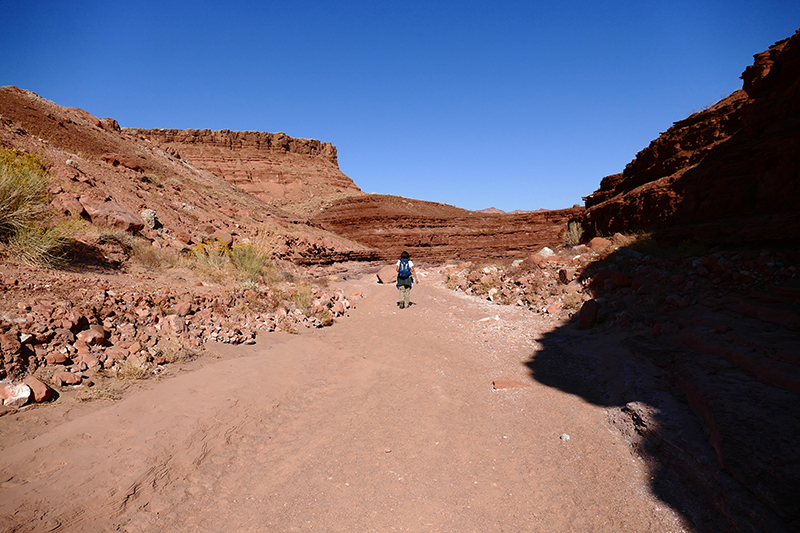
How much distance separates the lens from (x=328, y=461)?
3.15m

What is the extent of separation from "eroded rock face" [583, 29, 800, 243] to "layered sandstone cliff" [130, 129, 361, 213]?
35.2 meters

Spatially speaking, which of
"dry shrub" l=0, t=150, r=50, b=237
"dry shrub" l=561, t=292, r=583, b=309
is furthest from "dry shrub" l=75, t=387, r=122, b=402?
"dry shrub" l=561, t=292, r=583, b=309

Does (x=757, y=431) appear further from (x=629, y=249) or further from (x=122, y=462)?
(x=629, y=249)

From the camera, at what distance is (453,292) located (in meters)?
12.6

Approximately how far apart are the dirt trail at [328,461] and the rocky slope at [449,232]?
17.3 m

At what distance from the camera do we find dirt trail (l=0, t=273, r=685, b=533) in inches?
95.3

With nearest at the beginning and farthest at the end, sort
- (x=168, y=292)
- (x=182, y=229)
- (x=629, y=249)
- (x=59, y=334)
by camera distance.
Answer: (x=59, y=334) → (x=168, y=292) → (x=629, y=249) → (x=182, y=229)

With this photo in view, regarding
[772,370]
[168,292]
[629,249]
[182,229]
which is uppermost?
[182,229]

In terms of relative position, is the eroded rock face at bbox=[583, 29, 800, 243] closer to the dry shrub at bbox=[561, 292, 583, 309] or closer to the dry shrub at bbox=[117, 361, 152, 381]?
the dry shrub at bbox=[561, 292, 583, 309]

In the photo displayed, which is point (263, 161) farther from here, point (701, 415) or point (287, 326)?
point (701, 415)

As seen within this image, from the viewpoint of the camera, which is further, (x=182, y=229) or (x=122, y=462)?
(x=182, y=229)

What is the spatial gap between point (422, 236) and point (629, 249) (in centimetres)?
1525

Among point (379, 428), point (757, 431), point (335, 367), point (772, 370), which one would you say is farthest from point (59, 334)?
point (772, 370)

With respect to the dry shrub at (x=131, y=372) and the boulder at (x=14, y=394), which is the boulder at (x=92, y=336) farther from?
the boulder at (x=14, y=394)
